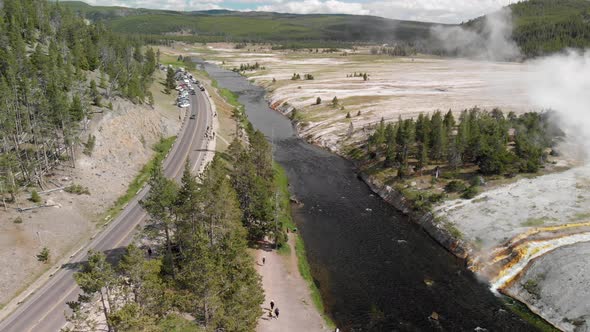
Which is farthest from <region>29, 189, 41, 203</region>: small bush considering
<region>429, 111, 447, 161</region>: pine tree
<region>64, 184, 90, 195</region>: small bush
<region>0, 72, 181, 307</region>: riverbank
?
<region>429, 111, 447, 161</region>: pine tree

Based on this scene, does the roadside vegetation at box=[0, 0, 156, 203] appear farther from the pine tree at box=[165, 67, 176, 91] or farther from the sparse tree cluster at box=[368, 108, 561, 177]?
the sparse tree cluster at box=[368, 108, 561, 177]

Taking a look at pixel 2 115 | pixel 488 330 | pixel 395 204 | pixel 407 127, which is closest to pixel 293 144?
pixel 407 127

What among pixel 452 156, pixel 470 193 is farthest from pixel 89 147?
pixel 452 156

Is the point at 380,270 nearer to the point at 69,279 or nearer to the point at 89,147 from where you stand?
the point at 69,279

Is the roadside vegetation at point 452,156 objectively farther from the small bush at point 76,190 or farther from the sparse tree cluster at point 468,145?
the small bush at point 76,190

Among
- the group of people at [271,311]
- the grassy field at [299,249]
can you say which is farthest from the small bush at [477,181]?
the group of people at [271,311]
